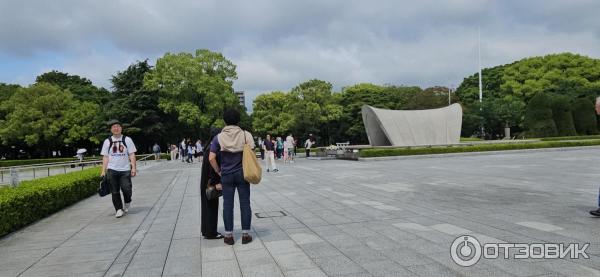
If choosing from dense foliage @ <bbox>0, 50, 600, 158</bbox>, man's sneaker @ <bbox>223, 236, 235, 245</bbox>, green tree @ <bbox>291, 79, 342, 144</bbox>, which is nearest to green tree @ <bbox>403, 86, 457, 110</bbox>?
dense foliage @ <bbox>0, 50, 600, 158</bbox>

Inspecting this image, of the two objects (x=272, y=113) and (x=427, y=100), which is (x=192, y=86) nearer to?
(x=272, y=113)

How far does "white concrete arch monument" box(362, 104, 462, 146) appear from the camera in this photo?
89.8 ft

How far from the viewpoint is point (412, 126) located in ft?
92.2

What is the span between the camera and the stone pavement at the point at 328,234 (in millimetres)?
3994

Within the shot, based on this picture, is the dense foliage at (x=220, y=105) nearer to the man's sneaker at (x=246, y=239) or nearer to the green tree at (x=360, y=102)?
the green tree at (x=360, y=102)

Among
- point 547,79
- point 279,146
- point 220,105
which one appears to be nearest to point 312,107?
point 220,105

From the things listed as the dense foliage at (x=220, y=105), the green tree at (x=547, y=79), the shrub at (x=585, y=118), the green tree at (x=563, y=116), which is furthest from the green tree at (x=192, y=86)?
the shrub at (x=585, y=118)

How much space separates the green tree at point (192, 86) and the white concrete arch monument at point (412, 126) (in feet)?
48.3

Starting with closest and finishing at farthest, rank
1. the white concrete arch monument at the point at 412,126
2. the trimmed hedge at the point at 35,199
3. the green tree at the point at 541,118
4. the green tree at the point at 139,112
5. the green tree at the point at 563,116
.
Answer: the trimmed hedge at the point at 35,199 → the white concrete arch monument at the point at 412,126 → the green tree at the point at 541,118 → the green tree at the point at 563,116 → the green tree at the point at 139,112

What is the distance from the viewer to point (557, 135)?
3759cm

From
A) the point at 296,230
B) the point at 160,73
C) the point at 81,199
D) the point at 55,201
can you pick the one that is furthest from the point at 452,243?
the point at 160,73

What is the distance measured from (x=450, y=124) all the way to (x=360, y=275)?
90.3 ft

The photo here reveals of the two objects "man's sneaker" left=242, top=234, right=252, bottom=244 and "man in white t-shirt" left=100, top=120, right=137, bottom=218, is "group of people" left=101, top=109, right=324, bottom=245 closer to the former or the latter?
"man's sneaker" left=242, top=234, right=252, bottom=244

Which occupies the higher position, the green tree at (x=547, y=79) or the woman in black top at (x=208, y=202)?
the green tree at (x=547, y=79)
